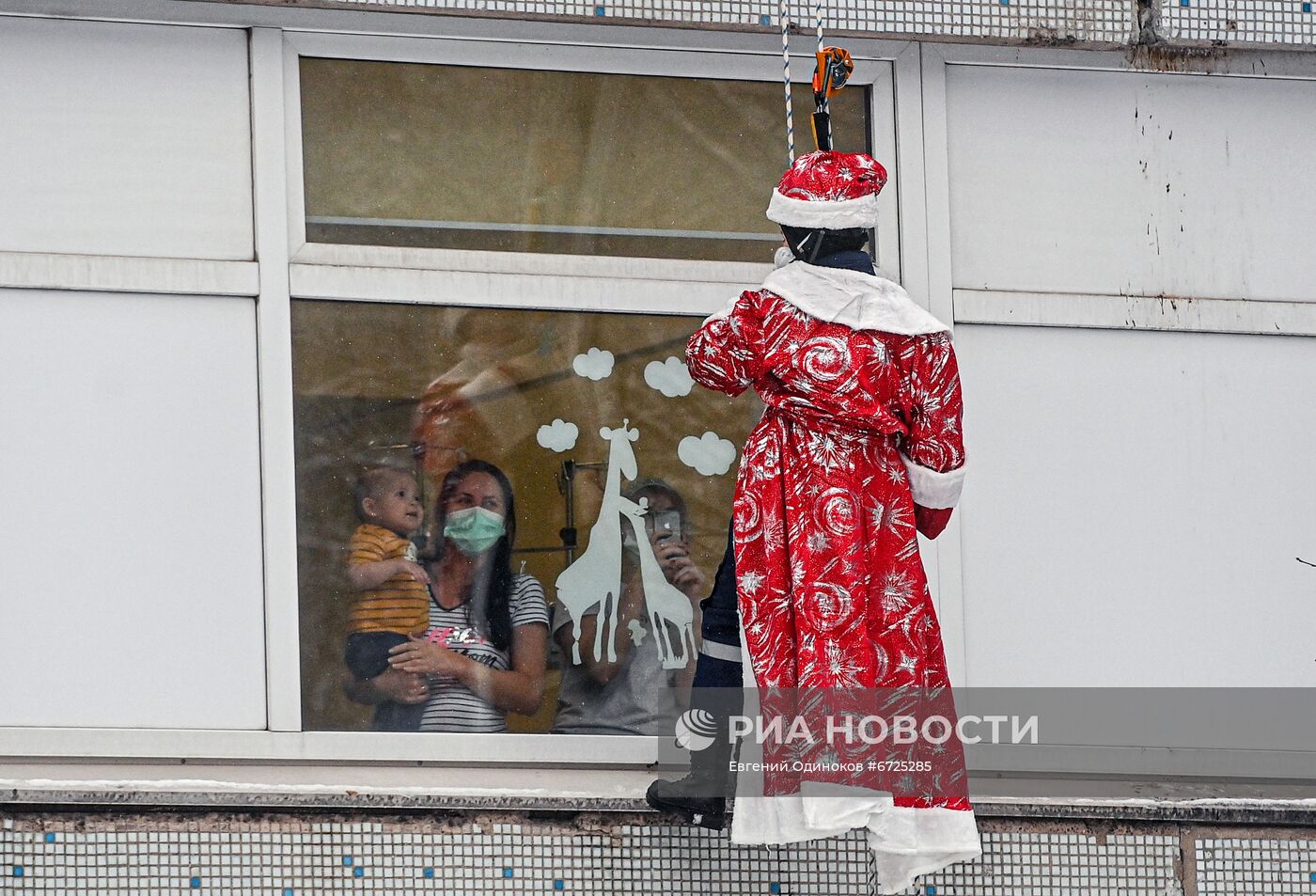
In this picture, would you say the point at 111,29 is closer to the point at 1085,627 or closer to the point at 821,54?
the point at 821,54

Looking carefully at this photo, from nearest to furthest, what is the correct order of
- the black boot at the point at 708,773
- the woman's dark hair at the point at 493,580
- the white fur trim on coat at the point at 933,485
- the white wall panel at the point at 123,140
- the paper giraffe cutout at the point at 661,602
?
the white fur trim on coat at the point at 933,485
the black boot at the point at 708,773
the white wall panel at the point at 123,140
the woman's dark hair at the point at 493,580
the paper giraffe cutout at the point at 661,602

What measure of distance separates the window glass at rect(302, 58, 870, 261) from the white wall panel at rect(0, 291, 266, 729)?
1.69 ft

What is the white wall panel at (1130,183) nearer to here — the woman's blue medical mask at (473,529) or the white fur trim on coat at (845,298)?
the white fur trim on coat at (845,298)

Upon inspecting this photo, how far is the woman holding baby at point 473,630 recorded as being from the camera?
198 inches

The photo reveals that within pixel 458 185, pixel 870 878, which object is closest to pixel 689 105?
pixel 458 185

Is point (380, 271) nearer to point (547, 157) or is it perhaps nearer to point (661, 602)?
point (547, 157)

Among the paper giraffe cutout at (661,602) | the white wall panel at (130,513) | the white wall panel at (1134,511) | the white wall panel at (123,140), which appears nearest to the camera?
the white wall panel at (130,513)

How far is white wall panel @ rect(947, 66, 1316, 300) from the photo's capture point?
5406 millimetres

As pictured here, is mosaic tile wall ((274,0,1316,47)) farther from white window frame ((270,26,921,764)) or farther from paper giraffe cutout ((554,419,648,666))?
paper giraffe cutout ((554,419,648,666))

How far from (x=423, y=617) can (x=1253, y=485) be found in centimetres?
232

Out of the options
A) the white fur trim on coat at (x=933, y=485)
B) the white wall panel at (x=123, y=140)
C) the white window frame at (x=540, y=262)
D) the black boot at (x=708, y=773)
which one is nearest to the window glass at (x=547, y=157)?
the white window frame at (x=540, y=262)

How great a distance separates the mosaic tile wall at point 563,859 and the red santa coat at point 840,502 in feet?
1.71

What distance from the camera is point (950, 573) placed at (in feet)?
Answer: 17.2

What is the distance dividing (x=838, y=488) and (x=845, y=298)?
415 mm
